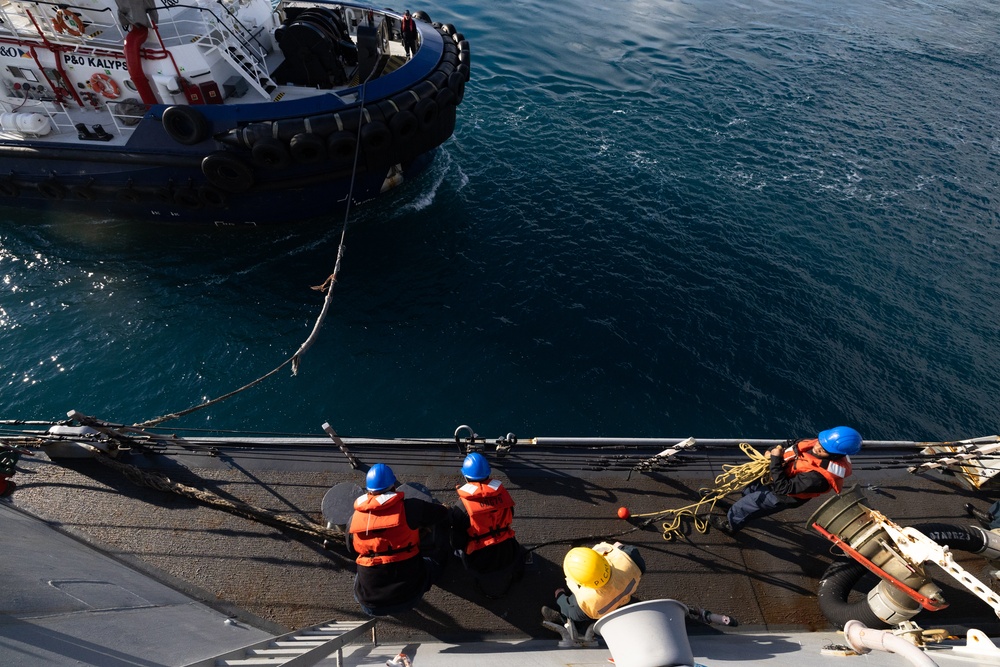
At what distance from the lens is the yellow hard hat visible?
3.23m

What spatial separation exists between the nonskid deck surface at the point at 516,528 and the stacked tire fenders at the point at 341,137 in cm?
641

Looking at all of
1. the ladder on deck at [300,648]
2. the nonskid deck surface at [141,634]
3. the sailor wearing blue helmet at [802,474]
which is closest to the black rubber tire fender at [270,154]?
the nonskid deck surface at [141,634]

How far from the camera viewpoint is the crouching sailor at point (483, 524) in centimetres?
383

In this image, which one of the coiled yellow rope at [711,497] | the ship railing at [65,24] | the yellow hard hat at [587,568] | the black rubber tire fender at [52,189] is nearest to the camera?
the yellow hard hat at [587,568]

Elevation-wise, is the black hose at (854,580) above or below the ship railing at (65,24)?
below

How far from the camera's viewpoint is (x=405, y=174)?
38.9ft

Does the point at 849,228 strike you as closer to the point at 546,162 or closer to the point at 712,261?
the point at 712,261

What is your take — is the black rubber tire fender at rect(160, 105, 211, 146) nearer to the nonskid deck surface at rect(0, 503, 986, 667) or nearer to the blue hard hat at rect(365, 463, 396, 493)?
the nonskid deck surface at rect(0, 503, 986, 667)

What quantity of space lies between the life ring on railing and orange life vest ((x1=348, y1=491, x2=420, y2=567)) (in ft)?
39.2

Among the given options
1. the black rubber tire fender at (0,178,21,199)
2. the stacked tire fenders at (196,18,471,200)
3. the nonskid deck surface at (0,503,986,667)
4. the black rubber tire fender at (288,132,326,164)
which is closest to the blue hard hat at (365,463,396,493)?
the nonskid deck surface at (0,503,986,667)

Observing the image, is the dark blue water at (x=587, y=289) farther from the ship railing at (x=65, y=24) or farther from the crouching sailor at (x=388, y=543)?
the crouching sailor at (x=388, y=543)

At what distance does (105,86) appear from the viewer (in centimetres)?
1030

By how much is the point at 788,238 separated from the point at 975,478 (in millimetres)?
7656

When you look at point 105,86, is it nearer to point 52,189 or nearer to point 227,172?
point 52,189
